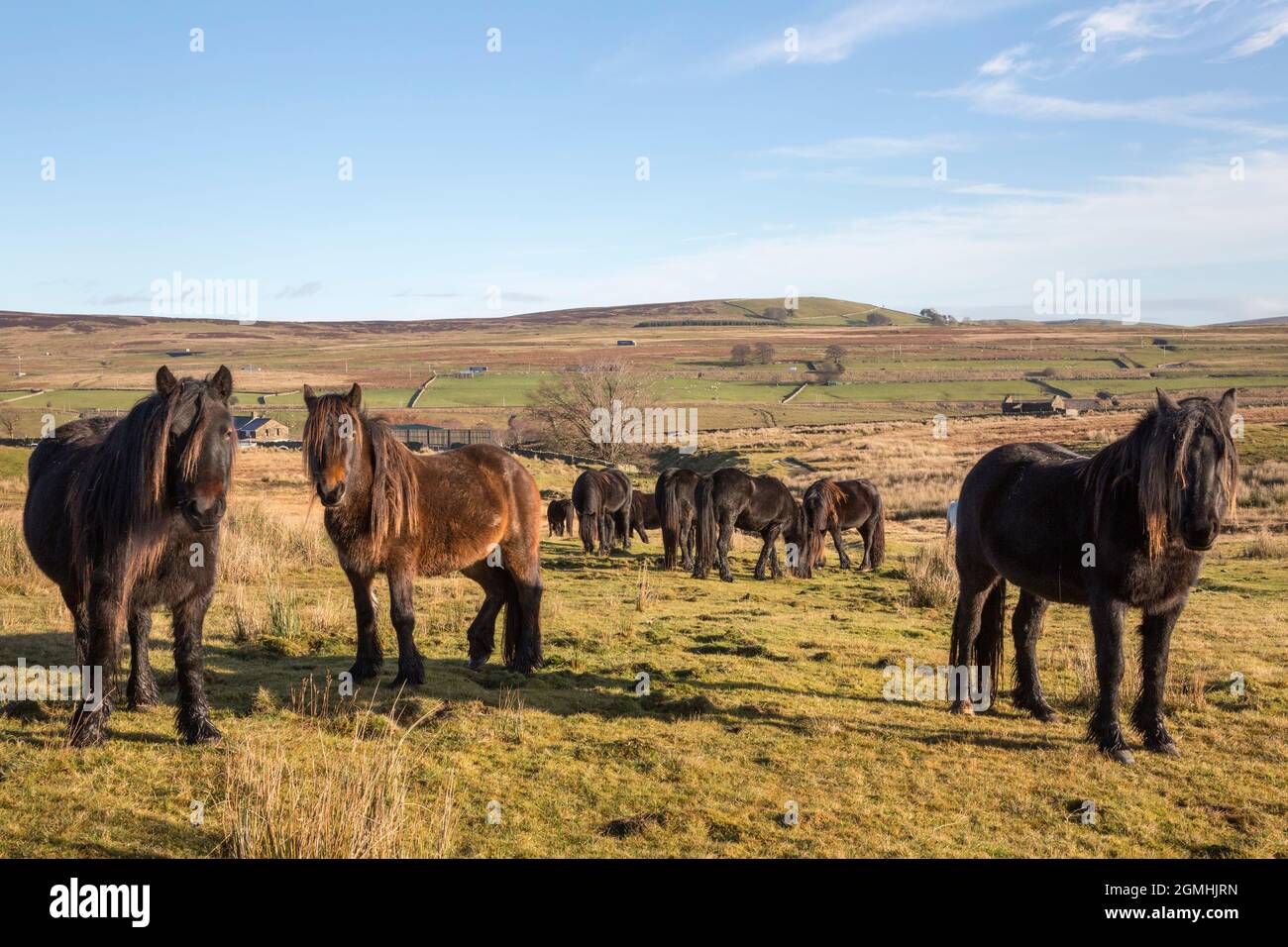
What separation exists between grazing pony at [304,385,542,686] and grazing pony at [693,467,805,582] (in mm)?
8458

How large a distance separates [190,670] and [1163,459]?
6.94 m

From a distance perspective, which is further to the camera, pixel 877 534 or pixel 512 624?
pixel 877 534

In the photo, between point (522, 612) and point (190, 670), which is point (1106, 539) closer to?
point (522, 612)

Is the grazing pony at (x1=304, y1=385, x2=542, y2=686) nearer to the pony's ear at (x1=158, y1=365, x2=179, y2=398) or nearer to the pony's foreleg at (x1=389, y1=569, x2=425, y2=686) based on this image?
the pony's foreleg at (x1=389, y1=569, x2=425, y2=686)

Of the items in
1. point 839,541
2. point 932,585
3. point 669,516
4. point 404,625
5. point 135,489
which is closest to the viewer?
point 135,489

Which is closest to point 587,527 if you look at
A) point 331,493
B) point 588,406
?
point 331,493

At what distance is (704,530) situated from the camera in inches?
691

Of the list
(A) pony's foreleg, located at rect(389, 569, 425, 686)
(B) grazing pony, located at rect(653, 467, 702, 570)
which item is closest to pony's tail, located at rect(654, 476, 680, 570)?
(B) grazing pony, located at rect(653, 467, 702, 570)

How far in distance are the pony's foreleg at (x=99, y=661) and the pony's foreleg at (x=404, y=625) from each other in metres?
2.31

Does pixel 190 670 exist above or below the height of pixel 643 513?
above

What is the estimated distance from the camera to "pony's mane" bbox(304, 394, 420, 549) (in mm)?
7312

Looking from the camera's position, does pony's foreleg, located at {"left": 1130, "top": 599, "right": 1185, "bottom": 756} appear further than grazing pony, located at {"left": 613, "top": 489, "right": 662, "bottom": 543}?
No

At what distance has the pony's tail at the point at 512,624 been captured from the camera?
9.25 meters

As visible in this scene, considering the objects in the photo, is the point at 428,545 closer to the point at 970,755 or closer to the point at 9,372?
the point at 970,755
